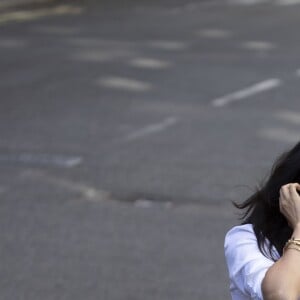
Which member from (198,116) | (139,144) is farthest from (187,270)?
(198,116)

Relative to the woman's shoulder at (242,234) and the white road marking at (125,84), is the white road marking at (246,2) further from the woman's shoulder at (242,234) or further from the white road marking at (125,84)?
the woman's shoulder at (242,234)

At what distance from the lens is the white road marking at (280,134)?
11.1m

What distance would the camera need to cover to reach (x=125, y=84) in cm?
1486

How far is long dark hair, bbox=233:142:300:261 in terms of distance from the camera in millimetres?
2951

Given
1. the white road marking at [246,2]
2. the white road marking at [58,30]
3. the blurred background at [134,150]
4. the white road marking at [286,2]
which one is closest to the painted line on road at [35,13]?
the white road marking at [58,30]

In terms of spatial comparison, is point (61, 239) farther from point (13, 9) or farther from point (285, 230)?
point (13, 9)

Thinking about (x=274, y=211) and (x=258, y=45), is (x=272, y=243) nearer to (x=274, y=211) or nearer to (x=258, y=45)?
(x=274, y=211)

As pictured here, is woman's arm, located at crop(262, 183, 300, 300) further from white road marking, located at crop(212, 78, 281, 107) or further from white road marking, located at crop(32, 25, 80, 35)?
white road marking, located at crop(32, 25, 80, 35)

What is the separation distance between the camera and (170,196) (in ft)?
29.9

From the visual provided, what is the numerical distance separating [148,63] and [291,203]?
556 inches

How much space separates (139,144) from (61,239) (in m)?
3.23

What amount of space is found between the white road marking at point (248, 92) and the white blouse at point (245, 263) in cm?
1018

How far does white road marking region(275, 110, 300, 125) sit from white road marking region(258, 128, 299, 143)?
44cm

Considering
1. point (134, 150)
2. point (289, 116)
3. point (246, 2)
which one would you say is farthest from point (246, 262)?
point (246, 2)
